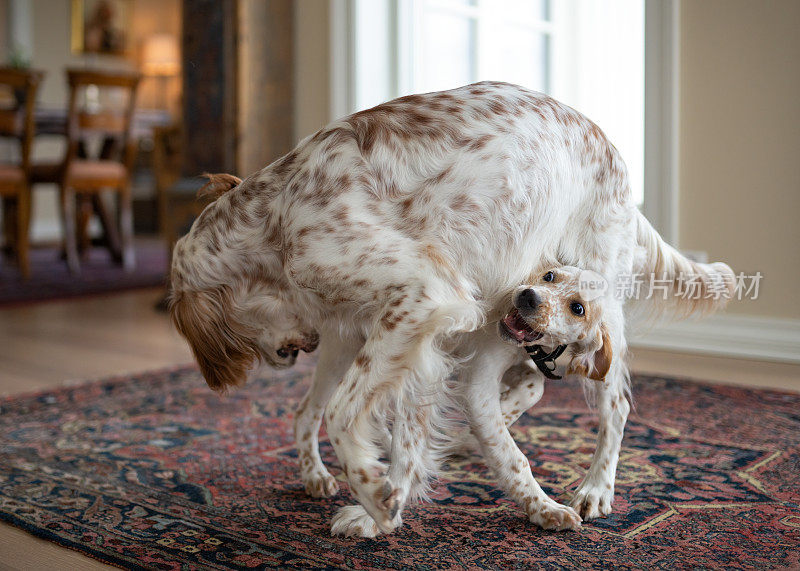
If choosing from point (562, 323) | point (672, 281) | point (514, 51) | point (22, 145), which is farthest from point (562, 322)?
point (22, 145)

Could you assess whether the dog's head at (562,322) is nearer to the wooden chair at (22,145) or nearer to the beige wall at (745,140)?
Result: the beige wall at (745,140)

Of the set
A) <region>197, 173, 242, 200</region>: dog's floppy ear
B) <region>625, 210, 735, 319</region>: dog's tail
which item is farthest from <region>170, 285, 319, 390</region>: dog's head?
<region>625, 210, 735, 319</region>: dog's tail

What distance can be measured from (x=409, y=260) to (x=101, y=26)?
898 cm

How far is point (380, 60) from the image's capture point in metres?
4.05

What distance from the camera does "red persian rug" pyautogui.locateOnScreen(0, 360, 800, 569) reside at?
1572 mm

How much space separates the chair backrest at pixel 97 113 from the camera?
5602 millimetres

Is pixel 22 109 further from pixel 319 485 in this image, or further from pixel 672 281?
pixel 672 281

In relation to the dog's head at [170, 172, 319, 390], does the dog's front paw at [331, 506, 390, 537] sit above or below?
below

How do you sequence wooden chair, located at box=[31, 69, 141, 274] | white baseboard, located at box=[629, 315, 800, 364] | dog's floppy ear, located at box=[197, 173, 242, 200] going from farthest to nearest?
wooden chair, located at box=[31, 69, 141, 274] < white baseboard, located at box=[629, 315, 800, 364] < dog's floppy ear, located at box=[197, 173, 242, 200]

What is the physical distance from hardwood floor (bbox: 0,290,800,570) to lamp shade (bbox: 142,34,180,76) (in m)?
5.47

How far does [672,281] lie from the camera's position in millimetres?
2006

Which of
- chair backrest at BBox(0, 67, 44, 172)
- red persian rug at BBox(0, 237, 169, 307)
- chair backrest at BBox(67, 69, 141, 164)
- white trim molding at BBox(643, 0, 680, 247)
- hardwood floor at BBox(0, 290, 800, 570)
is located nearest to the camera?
hardwood floor at BBox(0, 290, 800, 570)

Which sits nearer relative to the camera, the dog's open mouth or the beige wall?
the dog's open mouth

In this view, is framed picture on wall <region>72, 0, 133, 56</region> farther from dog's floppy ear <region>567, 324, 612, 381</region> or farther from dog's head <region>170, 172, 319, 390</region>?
dog's floppy ear <region>567, 324, 612, 381</region>
